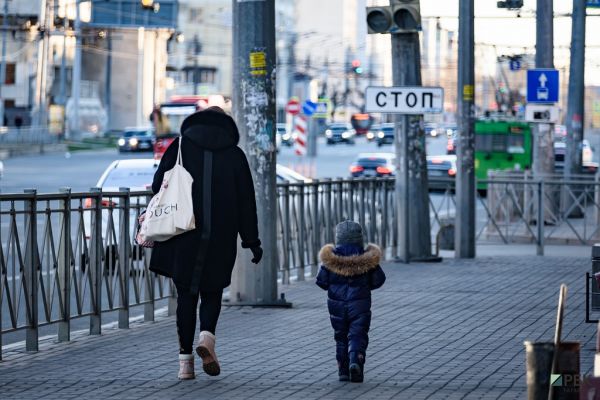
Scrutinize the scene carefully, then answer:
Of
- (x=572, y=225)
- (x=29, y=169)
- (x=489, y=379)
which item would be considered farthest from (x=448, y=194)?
(x=29, y=169)

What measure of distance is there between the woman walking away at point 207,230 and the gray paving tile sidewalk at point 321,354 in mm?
321

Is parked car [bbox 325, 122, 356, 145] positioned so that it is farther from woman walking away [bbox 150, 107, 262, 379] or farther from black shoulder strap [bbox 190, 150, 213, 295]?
black shoulder strap [bbox 190, 150, 213, 295]

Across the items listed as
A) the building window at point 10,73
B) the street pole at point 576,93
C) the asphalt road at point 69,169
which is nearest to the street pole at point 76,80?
the asphalt road at point 69,169

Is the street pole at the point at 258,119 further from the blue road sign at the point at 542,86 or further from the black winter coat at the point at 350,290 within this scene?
the blue road sign at the point at 542,86

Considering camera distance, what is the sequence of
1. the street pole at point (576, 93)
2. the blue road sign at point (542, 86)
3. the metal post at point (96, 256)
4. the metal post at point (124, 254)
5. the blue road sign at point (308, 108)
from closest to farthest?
the metal post at point (96, 256) → the metal post at point (124, 254) → the blue road sign at point (542, 86) → the street pole at point (576, 93) → the blue road sign at point (308, 108)

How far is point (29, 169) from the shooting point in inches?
2299

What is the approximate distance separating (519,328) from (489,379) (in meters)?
3.21

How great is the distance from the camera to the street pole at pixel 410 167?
851 inches

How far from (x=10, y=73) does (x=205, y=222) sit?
295 ft

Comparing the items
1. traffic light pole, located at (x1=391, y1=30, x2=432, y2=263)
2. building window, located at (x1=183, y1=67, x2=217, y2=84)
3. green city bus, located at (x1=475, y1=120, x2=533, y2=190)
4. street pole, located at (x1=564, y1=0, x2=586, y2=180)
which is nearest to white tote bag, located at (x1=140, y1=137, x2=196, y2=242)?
traffic light pole, located at (x1=391, y1=30, x2=432, y2=263)

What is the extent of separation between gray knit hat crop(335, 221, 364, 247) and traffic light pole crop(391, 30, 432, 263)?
11.6m

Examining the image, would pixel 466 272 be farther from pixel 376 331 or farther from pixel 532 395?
pixel 532 395

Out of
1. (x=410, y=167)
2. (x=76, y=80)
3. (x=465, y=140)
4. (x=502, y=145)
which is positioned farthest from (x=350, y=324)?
(x=76, y=80)

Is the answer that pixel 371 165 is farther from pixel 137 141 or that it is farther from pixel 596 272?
pixel 596 272
